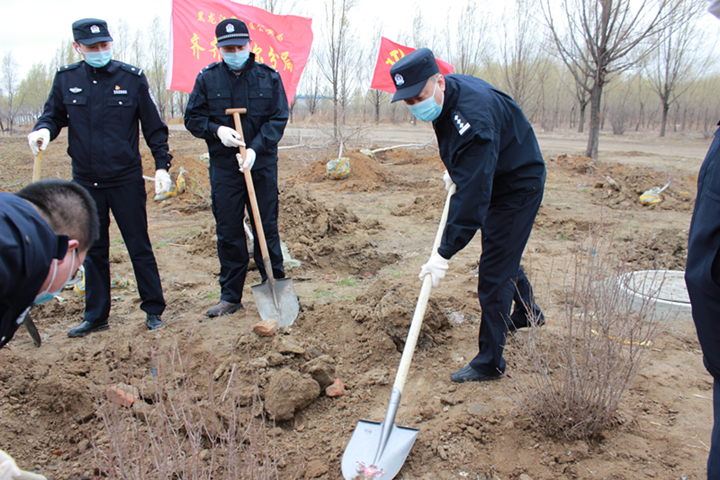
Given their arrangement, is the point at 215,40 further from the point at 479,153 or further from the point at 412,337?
the point at 412,337

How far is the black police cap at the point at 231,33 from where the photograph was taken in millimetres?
3658

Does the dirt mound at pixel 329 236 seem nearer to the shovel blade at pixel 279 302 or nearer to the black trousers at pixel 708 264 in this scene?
the shovel blade at pixel 279 302

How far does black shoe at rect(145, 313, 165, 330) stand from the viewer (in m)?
3.73

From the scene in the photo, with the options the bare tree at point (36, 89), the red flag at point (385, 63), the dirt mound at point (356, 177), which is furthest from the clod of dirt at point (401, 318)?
the bare tree at point (36, 89)

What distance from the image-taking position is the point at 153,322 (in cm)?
375

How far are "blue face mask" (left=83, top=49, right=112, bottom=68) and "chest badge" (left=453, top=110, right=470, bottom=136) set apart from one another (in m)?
2.72

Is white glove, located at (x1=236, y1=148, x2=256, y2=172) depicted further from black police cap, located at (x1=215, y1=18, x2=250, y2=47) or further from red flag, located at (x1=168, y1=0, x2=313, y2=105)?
red flag, located at (x1=168, y1=0, x2=313, y2=105)

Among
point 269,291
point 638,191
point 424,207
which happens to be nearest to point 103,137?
point 269,291

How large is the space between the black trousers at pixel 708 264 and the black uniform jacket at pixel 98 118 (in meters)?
3.56

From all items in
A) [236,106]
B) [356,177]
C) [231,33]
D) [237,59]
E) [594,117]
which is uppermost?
[594,117]

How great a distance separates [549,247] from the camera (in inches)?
240

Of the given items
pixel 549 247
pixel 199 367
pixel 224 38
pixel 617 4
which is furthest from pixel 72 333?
pixel 617 4

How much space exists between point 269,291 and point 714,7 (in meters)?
3.40

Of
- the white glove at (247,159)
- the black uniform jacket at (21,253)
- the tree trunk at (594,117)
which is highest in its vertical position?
the tree trunk at (594,117)
